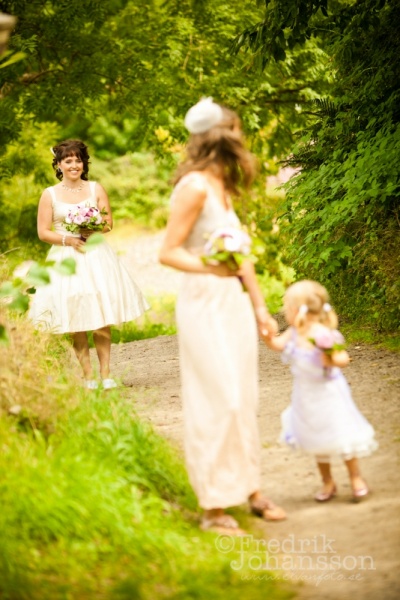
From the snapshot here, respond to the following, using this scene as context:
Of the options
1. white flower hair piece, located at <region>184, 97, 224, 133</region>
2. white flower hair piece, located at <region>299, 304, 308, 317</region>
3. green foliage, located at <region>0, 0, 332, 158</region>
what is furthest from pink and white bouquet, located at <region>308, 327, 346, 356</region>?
green foliage, located at <region>0, 0, 332, 158</region>

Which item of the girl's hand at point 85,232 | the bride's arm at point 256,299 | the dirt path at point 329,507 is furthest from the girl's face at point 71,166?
the bride's arm at point 256,299

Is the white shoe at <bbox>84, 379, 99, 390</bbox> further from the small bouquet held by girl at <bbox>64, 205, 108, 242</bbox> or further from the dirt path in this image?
the small bouquet held by girl at <bbox>64, 205, 108, 242</bbox>

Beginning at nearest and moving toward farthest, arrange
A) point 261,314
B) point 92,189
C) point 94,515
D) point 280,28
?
point 94,515 < point 261,314 < point 92,189 < point 280,28

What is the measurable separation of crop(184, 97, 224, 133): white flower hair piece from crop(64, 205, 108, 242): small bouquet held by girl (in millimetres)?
2951

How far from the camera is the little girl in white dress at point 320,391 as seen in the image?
4430mm

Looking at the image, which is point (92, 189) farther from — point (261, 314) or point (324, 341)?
point (324, 341)

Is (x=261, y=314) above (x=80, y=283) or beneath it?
above

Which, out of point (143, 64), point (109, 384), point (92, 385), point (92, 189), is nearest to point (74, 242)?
point (92, 189)

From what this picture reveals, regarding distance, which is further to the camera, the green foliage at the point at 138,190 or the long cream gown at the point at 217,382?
the green foliage at the point at 138,190

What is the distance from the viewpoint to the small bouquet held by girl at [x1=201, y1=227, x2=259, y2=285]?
13.9 feet

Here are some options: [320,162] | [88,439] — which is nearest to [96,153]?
[320,162]

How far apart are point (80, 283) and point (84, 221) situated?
52 centimetres

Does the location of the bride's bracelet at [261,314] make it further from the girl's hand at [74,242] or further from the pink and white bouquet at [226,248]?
the girl's hand at [74,242]

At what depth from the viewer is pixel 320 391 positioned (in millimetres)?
4535
